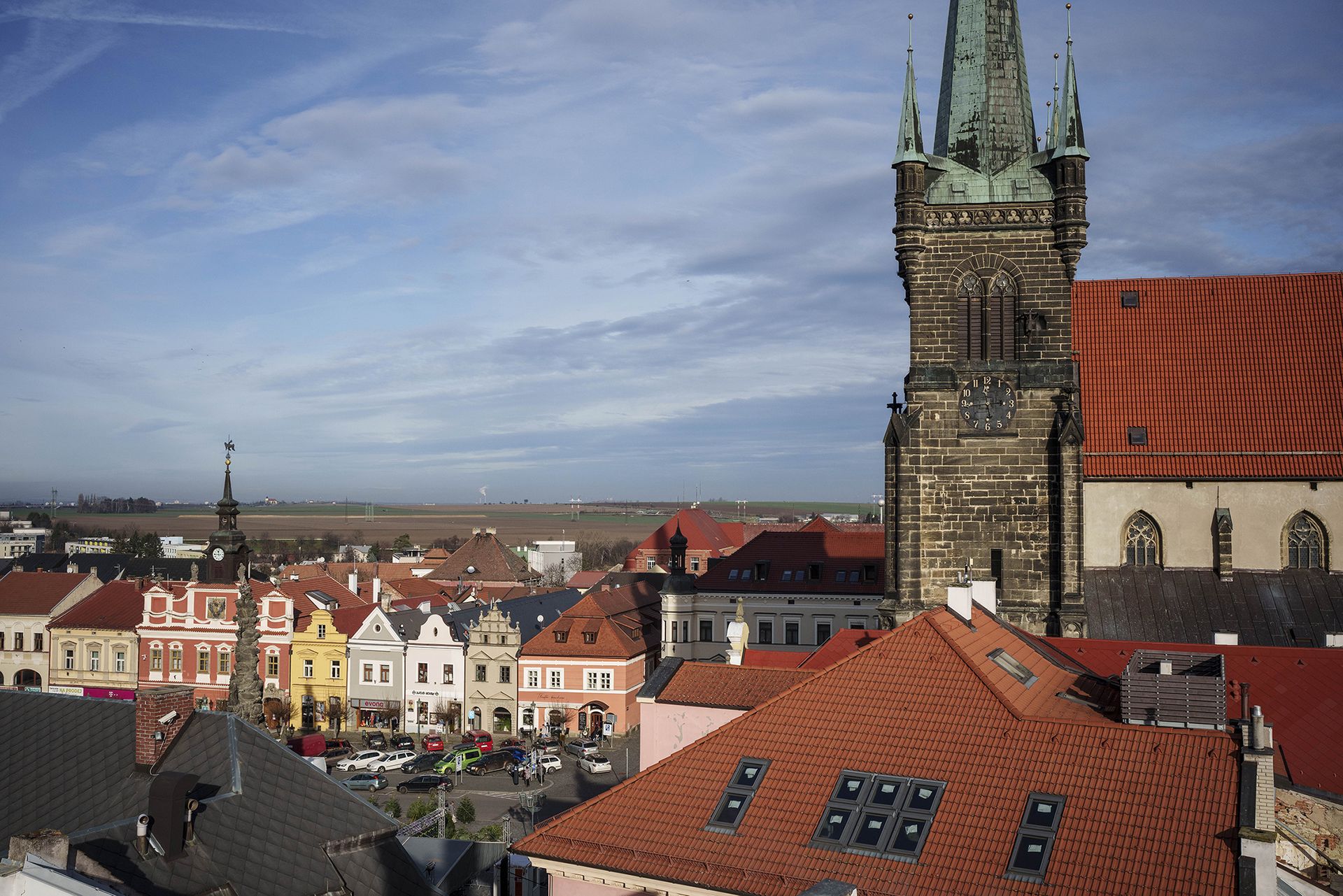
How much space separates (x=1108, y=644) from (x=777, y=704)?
1523 centimetres

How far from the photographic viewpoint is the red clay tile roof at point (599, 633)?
57.8 metres

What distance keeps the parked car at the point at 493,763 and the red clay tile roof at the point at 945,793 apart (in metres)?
32.0

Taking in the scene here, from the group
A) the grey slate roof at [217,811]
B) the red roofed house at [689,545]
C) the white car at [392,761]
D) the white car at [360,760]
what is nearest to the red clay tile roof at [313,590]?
the white car at [360,760]

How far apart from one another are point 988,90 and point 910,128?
8.73 ft

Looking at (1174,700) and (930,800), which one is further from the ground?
(1174,700)

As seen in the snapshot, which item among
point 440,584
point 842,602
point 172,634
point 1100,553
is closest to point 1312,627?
point 1100,553

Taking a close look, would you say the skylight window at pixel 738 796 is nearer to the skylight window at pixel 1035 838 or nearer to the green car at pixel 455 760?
the skylight window at pixel 1035 838

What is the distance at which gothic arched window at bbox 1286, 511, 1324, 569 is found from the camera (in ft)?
111

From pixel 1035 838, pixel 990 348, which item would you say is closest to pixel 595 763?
pixel 990 348

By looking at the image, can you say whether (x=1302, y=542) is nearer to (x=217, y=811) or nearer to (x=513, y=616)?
(x=217, y=811)

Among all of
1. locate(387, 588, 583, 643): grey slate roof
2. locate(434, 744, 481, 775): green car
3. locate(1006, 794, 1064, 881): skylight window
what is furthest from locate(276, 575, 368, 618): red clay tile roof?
locate(1006, 794, 1064, 881): skylight window

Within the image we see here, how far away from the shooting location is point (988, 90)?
3456cm

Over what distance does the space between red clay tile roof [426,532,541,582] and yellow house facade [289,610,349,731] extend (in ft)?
115

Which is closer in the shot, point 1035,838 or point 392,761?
point 1035,838
